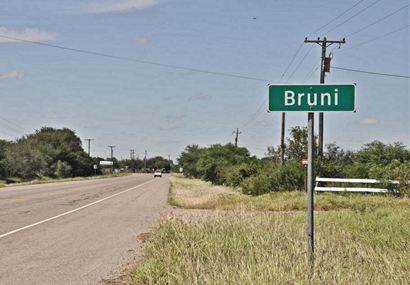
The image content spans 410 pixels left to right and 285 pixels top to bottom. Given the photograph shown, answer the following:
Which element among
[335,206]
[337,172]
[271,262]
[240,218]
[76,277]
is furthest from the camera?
[337,172]

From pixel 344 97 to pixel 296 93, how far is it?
24.3 inches

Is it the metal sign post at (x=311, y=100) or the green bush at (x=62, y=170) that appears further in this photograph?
the green bush at (x=62, y=170)

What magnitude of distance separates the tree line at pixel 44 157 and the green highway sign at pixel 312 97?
77028 mm

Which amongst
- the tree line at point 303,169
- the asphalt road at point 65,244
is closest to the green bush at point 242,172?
the tree line at point 303,169

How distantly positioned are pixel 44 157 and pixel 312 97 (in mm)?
106548

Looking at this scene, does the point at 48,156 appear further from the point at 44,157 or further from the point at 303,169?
the point at 303,169

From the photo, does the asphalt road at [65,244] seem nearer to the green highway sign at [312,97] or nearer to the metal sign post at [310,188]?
the metal sign post at [310,188]

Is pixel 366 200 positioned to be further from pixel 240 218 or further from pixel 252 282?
pixel 252 282

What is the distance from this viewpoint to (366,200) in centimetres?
2538

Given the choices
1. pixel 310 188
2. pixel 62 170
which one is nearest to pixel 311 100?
pixel 310 188

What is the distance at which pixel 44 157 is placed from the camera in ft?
359

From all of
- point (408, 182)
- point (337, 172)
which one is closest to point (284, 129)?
point (337, 172)

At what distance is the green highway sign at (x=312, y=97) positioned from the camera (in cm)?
763

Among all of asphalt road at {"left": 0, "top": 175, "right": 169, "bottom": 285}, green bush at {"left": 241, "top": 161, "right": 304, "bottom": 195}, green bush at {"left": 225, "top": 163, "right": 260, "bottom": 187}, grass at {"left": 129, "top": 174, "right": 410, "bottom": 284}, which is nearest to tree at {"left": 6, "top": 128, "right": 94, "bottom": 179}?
green bush at {"left": 225, "top": 163, "right": 260, "bottom": 187}
